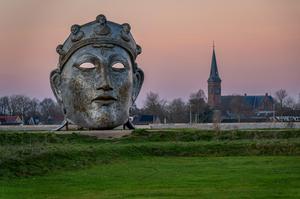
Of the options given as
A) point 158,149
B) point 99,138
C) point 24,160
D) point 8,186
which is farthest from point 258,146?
point 8,186

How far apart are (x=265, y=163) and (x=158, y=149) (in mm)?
6355

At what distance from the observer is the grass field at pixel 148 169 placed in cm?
1781

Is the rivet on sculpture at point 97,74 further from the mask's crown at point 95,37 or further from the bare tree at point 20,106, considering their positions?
the bare tree at point 20,106

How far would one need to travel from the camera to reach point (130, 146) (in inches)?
1209

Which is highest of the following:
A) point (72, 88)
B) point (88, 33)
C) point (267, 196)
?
point (88, 33)

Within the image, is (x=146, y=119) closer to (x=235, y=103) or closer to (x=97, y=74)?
(x=235, y=103)

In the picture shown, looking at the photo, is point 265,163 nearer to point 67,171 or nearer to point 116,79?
point 67,171

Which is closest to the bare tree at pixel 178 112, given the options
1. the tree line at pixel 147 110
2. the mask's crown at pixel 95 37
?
the tree line at pixel 147 110

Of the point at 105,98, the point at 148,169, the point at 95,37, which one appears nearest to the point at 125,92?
the point at 105,98

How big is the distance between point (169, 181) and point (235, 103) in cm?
12525

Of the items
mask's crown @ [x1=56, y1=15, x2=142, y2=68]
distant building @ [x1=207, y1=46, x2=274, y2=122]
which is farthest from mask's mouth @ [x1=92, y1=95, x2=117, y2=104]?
distant building @ [x1=207, y1=46, x2=274, y2=122]

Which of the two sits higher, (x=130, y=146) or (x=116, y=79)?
(x=116, y=79)

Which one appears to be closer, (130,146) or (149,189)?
(149,189)

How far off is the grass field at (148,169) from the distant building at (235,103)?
107m
